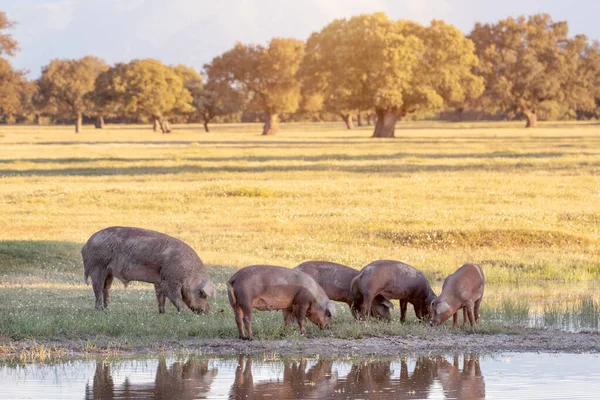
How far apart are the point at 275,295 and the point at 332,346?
2.94 feet

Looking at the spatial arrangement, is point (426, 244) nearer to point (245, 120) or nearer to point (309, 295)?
point (309, 295)

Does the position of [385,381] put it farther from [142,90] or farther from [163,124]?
[163,124]

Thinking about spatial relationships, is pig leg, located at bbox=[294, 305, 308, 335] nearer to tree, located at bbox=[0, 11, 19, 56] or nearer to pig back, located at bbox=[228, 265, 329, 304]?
pig back, located at bbox=[228, 265, 329, 304]

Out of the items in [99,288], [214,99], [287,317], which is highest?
[214,99]

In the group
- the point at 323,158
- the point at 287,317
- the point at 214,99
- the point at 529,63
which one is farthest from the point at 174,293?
the point at 214,99

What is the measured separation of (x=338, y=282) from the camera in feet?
46.4

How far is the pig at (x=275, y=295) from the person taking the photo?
1227 centimetres

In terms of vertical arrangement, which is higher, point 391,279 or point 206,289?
point 391,279

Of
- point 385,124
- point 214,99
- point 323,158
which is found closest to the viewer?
point 323,158

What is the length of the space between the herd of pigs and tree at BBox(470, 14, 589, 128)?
9847 centimetres

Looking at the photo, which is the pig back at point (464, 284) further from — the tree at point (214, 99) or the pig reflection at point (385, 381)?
the tree at point (214, 99)

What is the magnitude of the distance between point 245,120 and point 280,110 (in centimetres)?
6912

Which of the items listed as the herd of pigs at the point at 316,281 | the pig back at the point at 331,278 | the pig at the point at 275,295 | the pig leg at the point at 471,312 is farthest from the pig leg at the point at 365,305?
the pig leg at the point at 471,312

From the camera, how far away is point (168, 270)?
1376cm
